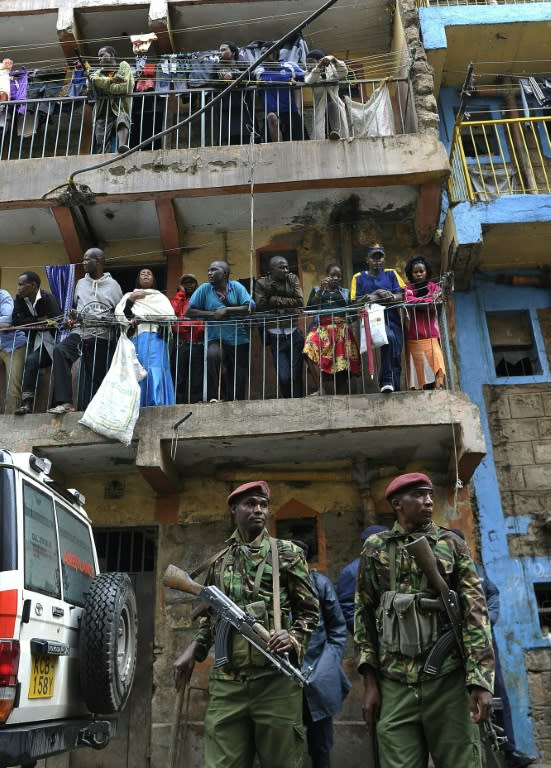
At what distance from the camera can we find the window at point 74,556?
4457 mm

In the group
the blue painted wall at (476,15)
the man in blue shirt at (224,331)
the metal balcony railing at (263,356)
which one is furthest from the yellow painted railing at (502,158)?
the man in blue shirt at (224,331)

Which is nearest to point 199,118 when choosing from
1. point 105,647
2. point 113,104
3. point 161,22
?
point 113,104

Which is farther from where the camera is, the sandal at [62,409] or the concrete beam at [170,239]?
the concrete beam at [170,239]

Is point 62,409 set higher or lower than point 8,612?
higher

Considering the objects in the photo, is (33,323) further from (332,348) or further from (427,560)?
(427,560)

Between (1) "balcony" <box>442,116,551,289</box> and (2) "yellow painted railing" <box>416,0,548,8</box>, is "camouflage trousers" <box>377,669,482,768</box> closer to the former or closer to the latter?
(1) "balcony" <box>442,116,551,289</box>

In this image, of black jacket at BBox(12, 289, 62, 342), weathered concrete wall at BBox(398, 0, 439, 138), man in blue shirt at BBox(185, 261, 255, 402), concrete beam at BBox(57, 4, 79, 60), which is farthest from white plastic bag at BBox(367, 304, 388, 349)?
concrete beam at BBox(57, 4, 79, 60)

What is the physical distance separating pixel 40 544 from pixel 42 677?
724mm

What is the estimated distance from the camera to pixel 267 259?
9188mm

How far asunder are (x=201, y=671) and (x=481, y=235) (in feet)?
18.6

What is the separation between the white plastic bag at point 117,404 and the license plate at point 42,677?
2.95 metres

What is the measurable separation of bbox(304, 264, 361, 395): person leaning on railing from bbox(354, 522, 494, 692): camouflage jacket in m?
3.48

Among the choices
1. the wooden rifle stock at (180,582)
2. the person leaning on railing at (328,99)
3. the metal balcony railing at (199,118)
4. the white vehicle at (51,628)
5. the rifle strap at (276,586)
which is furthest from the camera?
the metal balcony railing at (199,118)

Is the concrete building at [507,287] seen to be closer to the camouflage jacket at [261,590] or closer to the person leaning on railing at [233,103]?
the person leaning on railing at [233,103]
